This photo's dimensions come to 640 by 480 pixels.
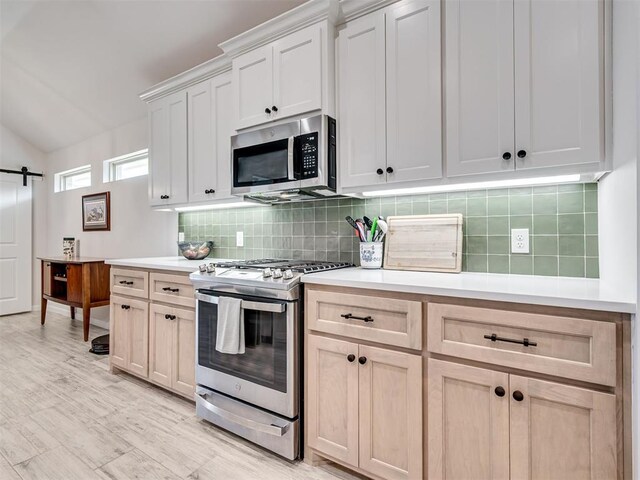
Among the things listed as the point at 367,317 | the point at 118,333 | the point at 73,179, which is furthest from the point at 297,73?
the point at 73,179

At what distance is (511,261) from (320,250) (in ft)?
3.90

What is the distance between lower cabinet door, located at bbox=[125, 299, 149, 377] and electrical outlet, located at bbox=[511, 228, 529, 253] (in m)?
2.41

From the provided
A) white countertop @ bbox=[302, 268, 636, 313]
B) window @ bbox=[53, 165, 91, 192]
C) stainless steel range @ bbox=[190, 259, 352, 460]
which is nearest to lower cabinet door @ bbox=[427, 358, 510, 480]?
white countertop @ bbox=[302, 268, 636, 313]

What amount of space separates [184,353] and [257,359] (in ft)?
2.37

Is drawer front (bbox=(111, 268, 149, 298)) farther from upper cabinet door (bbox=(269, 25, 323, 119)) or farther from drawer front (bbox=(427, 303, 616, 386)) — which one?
drawer front (bbox=(427, 303, 616, 386))

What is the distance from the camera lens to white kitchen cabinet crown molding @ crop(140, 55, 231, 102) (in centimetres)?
255

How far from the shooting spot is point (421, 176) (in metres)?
1.74

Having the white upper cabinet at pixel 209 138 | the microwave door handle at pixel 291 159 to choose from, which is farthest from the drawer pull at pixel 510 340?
the white upper cabinet at pixel 209 138

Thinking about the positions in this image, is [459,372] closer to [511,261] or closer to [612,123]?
[511,261]

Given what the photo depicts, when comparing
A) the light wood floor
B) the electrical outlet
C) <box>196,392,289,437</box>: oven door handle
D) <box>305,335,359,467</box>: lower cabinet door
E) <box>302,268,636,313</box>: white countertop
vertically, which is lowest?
the light wood floor

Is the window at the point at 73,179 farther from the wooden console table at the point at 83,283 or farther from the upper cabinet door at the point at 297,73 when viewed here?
the upper cabinet door at the point at 297,73

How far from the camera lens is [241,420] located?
6.30 ft

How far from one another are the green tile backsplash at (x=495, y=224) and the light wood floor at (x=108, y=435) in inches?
49.1

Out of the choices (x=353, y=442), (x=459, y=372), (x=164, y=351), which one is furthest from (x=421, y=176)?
(x=164, y=351)
